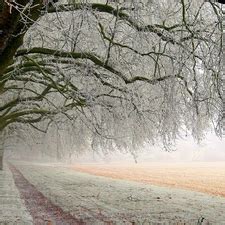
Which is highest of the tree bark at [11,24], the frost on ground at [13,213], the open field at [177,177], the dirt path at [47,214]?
the tree bark at [11,24]

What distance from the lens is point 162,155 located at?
135750 millimetres

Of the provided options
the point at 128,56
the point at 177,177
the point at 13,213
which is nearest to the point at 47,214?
the point at 13,213

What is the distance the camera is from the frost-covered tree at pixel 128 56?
6676mm

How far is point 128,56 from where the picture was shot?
11.5 metres

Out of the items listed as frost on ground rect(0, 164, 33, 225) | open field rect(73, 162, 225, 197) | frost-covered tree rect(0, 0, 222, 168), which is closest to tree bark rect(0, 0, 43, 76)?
frost-covered tree rect(0, 0, 222, 168)

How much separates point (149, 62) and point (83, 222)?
4789 millimetres

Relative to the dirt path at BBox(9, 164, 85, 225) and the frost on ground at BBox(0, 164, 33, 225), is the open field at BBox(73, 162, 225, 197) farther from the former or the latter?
the frost on ground at BBox(0, 164, 33, 225)

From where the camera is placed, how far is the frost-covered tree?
668 centimetres

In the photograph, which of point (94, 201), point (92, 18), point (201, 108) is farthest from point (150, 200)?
point (92, 18)

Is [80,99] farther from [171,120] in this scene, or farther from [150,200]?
[150,200]

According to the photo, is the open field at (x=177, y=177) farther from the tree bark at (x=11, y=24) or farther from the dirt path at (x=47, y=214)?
the tree bark at (x=11, y=24)

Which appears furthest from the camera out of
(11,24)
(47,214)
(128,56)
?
(47,214)

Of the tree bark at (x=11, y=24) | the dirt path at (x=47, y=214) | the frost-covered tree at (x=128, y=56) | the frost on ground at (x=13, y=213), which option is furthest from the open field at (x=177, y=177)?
the tree bark at (x=11, y=24)

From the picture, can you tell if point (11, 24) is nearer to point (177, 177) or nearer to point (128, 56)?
point (128, 56)
